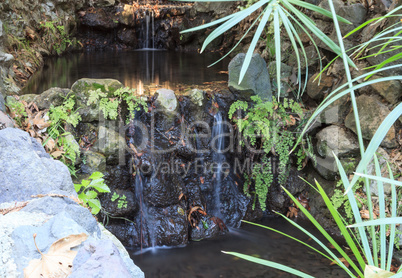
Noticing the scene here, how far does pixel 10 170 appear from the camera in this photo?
7.39ft

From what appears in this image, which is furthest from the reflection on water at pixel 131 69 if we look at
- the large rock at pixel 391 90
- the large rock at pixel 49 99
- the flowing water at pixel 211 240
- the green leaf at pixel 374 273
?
the green leaf at pixel 374 273

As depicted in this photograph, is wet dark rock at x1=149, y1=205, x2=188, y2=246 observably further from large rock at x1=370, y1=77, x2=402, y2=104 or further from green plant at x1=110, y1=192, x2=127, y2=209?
large rock at x1=370, y1=77, x2=402, y2=104

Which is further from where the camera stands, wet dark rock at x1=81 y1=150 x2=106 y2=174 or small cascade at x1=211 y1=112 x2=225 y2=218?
small cascade at x1=211 y1=112 x2=225 y2=218

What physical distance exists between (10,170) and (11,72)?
14.7 feet

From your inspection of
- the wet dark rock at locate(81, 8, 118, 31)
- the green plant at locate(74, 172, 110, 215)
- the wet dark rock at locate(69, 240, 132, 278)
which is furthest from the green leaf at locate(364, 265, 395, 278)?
the wet dark rock at locate(81, 8, 118, 31)

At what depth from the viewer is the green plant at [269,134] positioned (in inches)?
206

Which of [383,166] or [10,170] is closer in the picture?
[10,170]

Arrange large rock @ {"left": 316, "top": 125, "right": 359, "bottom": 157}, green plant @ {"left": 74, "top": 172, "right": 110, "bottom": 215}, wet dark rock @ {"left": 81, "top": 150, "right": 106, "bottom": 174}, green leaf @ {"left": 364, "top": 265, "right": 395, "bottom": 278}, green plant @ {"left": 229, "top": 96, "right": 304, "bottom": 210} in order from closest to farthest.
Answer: green leaf @ {"left": 364, "top": 265, "right": 395, "bottom": 278} < green plant @ {"left": 74, "top": 172, "right": 110, "bottom": 215} < wet dark rock @ {"left": 81, "top": 150, "right": 106, "bottom": 174} < large rock @ {"left": 316, "top": 125, "right": 359, "bottom": 157} < green plant @ {"left": 229, "top": 96, "right": 304, "bottom": 210}

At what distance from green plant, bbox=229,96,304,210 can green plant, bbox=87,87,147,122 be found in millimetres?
1386

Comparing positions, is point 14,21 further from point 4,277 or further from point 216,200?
point 4,277

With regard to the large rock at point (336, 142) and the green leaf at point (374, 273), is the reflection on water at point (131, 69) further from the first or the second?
the green leaf at point (374, 273)

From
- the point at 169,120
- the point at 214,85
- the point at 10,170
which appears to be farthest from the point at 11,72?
the point at 10,170

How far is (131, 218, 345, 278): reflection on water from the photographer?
421cm

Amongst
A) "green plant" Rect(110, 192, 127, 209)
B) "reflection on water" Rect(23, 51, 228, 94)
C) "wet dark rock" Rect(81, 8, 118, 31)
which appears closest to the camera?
"green plant" Rect(110, 192, 127, 209)
